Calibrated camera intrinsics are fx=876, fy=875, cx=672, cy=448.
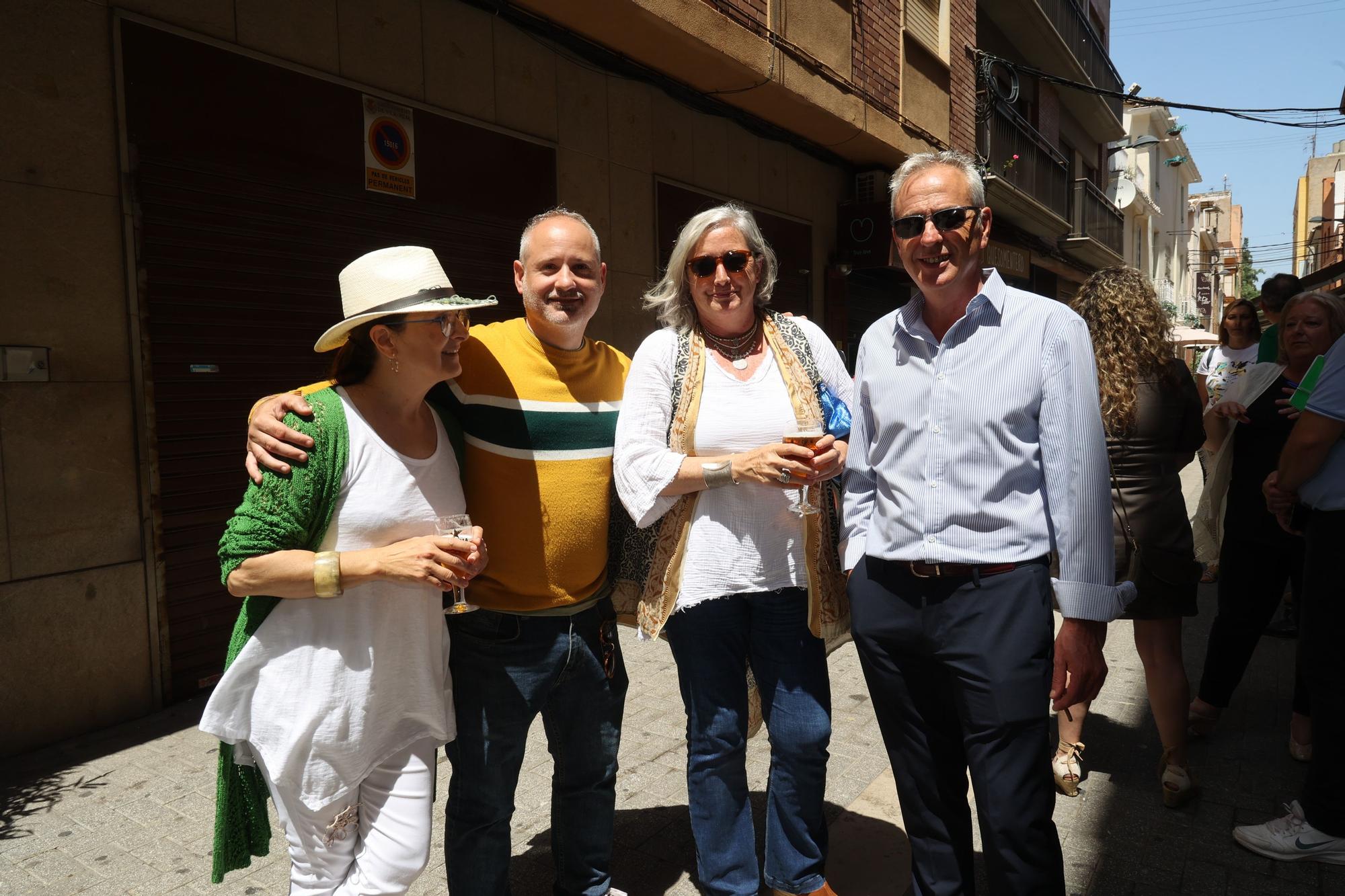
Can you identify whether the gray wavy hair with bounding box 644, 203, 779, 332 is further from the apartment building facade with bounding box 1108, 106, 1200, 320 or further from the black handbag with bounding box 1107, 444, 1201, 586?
the apartment building facade with bounding box 1108, 106, 1200, 320

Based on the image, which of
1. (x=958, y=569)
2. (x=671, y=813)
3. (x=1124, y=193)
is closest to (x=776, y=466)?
(x=958, y=569)

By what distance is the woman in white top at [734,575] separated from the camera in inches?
100

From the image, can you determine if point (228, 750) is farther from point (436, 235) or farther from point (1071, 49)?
point (1071, 49)

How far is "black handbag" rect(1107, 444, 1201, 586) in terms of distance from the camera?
3428 mm

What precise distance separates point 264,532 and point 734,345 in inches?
56.8

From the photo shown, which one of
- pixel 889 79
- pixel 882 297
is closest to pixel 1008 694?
pixel 889 79

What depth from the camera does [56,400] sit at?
4141 millimetres

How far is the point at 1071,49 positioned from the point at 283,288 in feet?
60.7

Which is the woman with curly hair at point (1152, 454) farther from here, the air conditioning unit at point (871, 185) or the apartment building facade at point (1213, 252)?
the apartment building facade at point (1213, 252)

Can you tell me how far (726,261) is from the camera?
2.60 meters

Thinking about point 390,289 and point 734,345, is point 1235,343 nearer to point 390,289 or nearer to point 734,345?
point 734,345

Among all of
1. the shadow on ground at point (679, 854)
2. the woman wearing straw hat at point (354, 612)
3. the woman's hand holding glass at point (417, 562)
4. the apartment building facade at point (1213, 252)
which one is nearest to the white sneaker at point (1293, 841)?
the shadow on ground at point (679, 854)

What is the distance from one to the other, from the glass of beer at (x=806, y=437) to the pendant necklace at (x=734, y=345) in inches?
10.5

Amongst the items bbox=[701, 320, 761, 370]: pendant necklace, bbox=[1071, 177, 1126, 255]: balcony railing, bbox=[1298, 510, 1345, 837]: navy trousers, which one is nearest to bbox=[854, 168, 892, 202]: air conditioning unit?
bbox=[1298, 510, 1345, 837]: navy trousers
